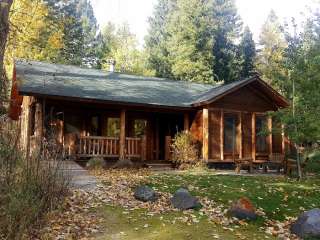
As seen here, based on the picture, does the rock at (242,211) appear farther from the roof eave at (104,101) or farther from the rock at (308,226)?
the roof eave at (104,101)

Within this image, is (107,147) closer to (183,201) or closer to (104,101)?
(104,101)

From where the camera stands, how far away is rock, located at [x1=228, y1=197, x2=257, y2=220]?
9.92 meters

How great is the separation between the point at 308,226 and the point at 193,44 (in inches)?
1258

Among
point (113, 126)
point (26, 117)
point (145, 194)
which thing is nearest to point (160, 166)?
point (113, 126)

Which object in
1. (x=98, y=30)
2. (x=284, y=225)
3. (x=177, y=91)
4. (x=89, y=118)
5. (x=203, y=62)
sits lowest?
(x=284, y=225)

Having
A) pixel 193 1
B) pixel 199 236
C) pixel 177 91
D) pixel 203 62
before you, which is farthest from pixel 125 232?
pixel 193 1

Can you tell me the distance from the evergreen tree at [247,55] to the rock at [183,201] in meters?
31.3

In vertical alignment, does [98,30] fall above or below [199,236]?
above

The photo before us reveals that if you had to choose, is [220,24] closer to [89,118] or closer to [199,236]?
[89,118]

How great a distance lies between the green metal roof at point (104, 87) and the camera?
17469 mm

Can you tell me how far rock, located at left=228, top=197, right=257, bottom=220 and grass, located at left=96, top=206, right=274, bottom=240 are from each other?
45 cm

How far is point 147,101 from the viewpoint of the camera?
19.0 meters

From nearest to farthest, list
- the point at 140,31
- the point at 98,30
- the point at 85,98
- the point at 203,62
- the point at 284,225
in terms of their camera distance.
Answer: the point at 284,225
the point at 85,98
the point at 203,62
the point at 140,31
the point at 98,30

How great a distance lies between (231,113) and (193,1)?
2305 cm
